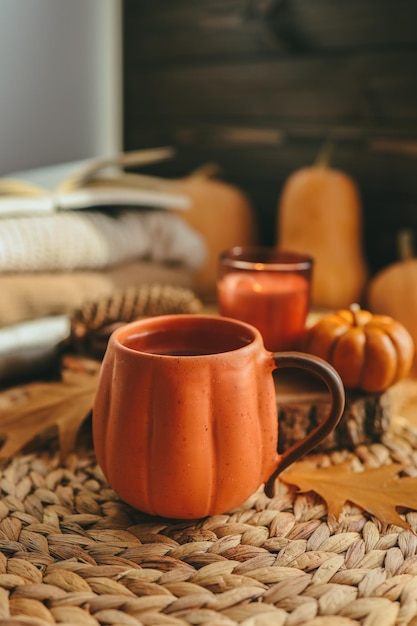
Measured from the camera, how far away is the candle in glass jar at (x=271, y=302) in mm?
703

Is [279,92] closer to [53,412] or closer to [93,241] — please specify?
[93,241]

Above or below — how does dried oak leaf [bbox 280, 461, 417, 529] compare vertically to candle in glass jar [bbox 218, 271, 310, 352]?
below

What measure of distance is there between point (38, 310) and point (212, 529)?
43 centimetres

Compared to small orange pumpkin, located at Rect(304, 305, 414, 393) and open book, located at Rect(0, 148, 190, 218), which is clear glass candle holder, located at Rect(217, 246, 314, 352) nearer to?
small orange pumpkin, located at Rect(304, 305, 414, 393)

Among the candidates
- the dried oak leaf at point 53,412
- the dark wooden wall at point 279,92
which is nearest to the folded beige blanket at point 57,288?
the dried oak leaf at point 53,412

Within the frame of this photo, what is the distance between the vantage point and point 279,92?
126 cm

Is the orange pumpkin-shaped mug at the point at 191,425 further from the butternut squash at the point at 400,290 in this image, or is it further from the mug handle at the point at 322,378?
the butternut squash at the point at 400,290

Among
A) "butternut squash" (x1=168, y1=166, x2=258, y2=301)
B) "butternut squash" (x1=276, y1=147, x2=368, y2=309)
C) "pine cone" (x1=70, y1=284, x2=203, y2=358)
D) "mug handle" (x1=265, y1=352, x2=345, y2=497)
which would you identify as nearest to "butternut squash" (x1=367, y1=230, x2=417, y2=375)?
"butternut squash" (x1=276, y1=147, x2=368, y2=309)

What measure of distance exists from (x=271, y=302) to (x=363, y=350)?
0.11 meters

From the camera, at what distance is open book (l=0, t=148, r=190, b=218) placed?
871 mm

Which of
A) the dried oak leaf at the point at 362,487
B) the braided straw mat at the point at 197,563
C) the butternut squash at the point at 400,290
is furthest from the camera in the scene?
the butternut squash at the point at 400,290

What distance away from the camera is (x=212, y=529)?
0.52m

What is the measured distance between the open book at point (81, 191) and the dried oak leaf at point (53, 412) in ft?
0.82

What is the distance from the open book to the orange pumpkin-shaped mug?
1.36 ft
